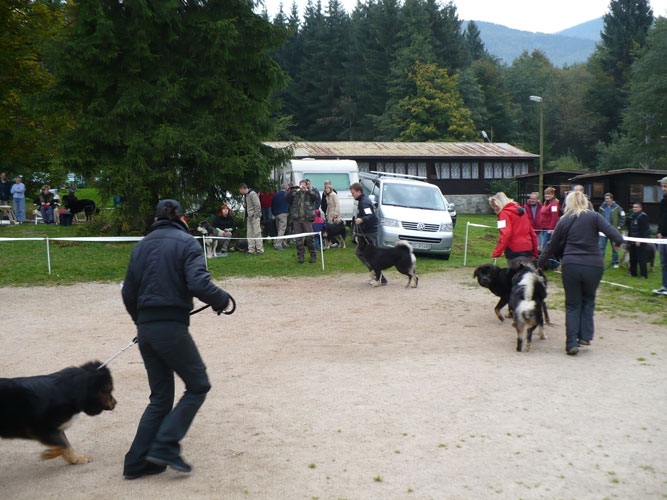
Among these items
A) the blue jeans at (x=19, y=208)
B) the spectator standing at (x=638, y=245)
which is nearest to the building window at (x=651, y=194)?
the spectator standing at (x=638, y=245)

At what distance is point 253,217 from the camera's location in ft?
54.0

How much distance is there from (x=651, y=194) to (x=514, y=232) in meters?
23.1

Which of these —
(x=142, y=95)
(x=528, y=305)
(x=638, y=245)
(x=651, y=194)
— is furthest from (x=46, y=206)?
(x=651, y=194)

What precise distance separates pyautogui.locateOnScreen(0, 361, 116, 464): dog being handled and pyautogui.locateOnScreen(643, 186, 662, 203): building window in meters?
29.3

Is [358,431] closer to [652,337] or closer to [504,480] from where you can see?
[504,480]

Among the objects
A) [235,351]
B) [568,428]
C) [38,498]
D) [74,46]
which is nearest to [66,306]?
[235,351]

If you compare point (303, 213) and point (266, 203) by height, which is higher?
point (266, 203)

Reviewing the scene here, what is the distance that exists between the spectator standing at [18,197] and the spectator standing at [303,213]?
47.7 ft

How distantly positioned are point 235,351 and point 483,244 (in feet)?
45.6

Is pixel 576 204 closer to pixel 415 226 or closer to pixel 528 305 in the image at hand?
pixel 528 305

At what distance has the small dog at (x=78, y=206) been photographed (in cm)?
2389

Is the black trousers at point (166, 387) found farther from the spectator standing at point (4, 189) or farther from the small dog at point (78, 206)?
the spectator standing at point (4, 189)

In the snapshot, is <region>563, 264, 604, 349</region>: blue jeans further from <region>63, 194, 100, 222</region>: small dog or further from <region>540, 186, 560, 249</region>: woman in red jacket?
<region>63, 194, 100, 222</region>: small dog

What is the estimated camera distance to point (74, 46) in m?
17.7
